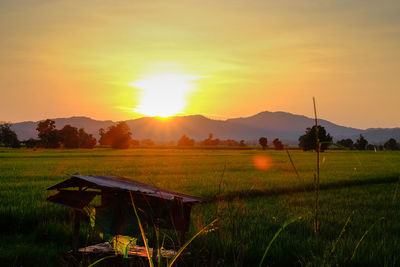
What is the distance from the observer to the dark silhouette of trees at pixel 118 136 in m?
109

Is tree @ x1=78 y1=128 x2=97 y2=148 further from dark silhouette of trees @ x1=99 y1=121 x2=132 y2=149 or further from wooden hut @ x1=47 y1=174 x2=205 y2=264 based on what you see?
wooden hut @ x1=47 y1=174 x2=205 y2=264

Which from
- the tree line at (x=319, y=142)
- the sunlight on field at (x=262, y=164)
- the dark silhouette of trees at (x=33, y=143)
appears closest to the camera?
the tree line at (x=319, y=142)

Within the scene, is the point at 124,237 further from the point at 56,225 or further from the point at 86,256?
the point at 56,225

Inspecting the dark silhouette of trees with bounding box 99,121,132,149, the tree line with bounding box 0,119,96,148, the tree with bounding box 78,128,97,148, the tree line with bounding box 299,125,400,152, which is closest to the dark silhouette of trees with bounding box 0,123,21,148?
the tree line with bounding box 0,119,96,148

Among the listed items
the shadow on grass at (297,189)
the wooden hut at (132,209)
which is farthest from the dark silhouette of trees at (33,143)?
the wooden hut at (132,209)

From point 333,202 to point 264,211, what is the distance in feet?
12.2

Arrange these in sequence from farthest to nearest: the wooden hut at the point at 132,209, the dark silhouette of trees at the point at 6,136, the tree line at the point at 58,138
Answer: the dark silhouette of trees at the point at 6,136 < the tree line at the point at 58,138 < the wooden hut at the point at 132,209

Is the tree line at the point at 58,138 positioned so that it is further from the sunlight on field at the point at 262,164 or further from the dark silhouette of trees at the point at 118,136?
the sunlight on field at the point at 262,164

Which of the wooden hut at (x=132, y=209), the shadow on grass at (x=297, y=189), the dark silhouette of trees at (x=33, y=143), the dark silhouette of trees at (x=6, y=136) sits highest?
the dark silhouette of trees at (x=6, y=136)

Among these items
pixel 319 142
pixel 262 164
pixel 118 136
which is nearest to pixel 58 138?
pixel 118 136

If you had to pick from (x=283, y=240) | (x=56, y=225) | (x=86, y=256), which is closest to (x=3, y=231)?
(x=56, y=225)

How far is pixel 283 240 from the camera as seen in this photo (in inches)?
282

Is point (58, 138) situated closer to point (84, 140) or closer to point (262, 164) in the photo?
point (84, 140)

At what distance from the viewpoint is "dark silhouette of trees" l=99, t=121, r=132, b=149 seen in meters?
109
